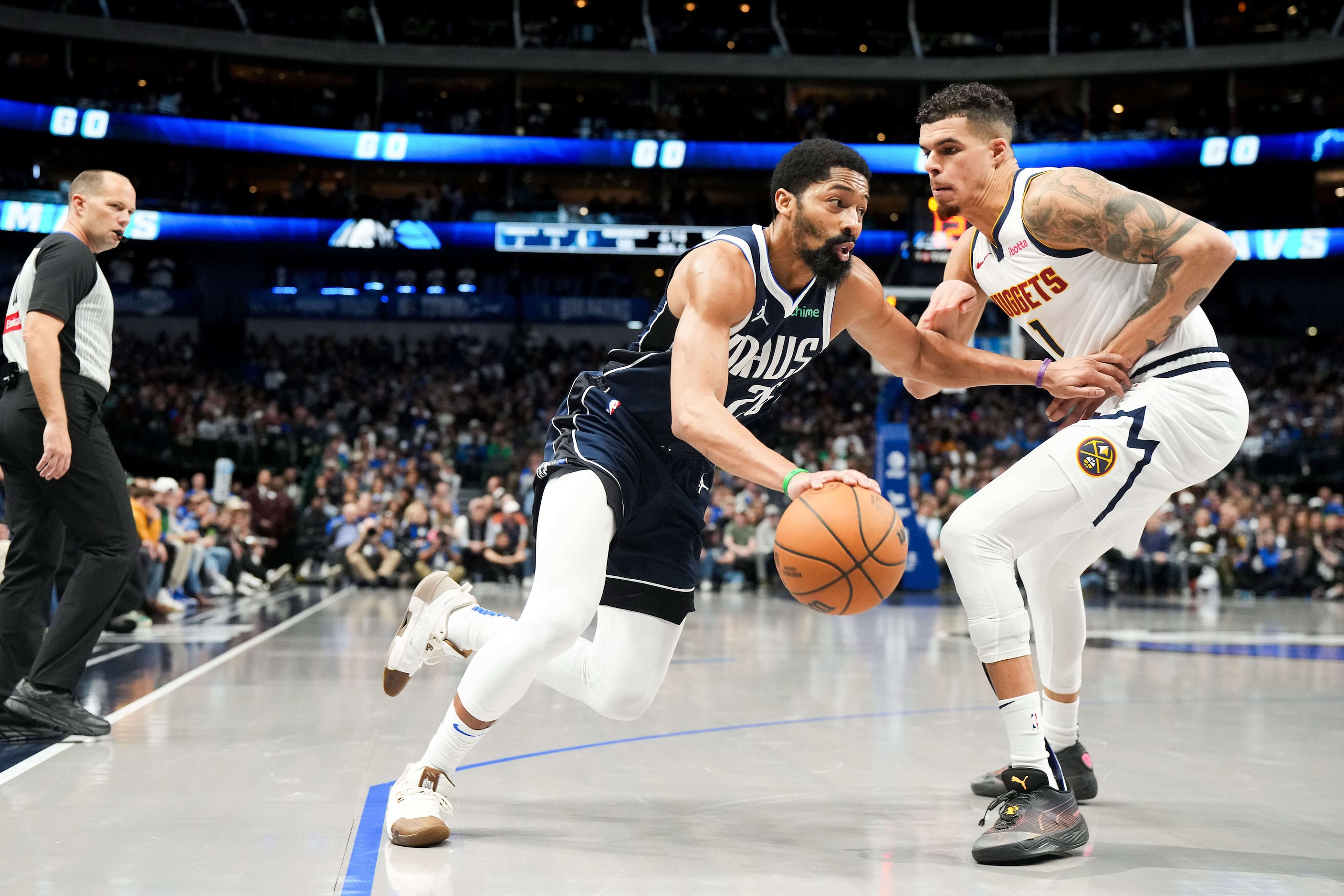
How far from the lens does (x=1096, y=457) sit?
3447 millimetres

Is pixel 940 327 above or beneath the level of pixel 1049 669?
above

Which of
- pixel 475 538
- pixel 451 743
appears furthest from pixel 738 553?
pixel 451 743

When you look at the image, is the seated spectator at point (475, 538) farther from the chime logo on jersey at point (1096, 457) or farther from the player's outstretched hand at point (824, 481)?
the player's outstretched hand at point (824, 481)

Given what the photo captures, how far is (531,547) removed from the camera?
1552 centimetres

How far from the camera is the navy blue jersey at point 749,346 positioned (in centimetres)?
351

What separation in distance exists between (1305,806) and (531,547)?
12.5m

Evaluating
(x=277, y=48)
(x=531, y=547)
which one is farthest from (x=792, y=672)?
(x=277, y=48)

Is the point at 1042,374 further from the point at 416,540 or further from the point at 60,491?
the point at 416,540

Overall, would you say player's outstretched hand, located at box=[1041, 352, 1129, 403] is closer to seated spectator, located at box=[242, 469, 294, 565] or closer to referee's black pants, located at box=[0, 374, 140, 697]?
referee's black pants, located at box=[0, 374, 140, 697]

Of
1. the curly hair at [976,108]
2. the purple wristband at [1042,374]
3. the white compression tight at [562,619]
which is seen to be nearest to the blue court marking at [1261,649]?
the purple wristband at [1042,374]

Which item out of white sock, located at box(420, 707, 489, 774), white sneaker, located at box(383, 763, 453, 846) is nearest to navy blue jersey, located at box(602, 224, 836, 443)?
white sock, located at box(420, 707, 489, 774)

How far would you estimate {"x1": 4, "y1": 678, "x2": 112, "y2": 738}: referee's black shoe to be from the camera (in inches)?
177

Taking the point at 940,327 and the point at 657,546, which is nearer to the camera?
the point at 657,546

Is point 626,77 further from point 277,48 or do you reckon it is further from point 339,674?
point 339,674
